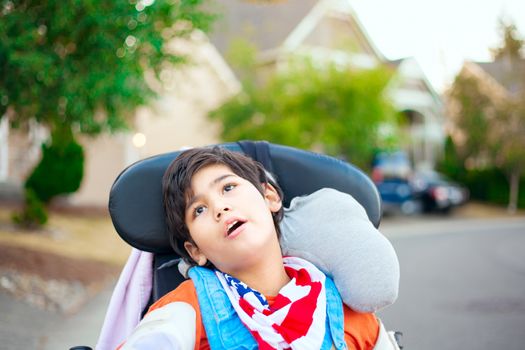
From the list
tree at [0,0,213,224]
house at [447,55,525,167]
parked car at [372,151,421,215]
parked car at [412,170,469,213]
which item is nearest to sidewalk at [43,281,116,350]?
tree at [0,0,213,224]

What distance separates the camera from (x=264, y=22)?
77.1 feet

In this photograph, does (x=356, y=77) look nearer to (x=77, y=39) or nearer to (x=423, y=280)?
(x=423, y=280)

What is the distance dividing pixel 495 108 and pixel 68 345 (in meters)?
19.2

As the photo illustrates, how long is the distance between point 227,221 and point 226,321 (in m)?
0.34

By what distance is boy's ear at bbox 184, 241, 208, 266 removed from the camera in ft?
7.42

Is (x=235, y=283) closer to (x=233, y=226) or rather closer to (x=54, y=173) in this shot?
(x=233, y=226)

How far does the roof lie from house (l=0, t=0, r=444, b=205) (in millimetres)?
37

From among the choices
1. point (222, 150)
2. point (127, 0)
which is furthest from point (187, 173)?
point (127, 0)

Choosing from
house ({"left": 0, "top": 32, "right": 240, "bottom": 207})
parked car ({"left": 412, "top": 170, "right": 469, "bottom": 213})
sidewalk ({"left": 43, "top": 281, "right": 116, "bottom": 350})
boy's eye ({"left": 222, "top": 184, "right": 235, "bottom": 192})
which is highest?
boy's eye ({"left": 222, "top": 184, "right": 235, "bottom": 192})

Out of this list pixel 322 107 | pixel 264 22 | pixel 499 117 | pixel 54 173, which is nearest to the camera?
pixel 54 173

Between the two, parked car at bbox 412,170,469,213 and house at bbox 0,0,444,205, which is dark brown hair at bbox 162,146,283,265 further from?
parked car at bbox 412,170,469,213

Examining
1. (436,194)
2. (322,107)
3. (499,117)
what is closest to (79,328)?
(322,107)

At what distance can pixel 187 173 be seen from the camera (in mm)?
2260

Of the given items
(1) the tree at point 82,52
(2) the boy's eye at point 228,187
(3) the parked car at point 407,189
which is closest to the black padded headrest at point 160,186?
(2) the boy's eye at point 228,187
